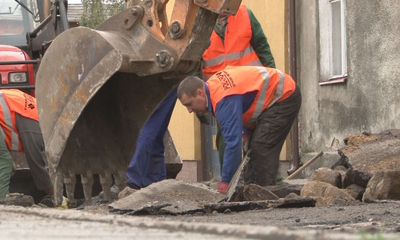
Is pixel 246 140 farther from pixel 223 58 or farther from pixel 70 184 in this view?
pixel 70 184

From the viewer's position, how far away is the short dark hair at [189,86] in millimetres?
7148

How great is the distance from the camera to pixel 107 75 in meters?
7.04

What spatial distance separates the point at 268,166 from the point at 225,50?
1.12 meters

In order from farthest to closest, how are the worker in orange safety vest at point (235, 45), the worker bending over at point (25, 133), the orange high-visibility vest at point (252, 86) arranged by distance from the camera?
the worker bending over at point (25, 133) → the worker in orange safety vest at point (235, 45) → the orange high-visibility vest at point (252, 86)

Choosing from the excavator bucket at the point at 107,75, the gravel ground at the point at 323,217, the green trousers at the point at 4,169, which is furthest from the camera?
the green trousers at the point at 4,169

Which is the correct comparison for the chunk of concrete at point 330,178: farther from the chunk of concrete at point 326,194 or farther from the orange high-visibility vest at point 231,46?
the orange high-visibility vest at point 231,46

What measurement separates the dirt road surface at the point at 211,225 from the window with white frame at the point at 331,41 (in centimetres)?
638

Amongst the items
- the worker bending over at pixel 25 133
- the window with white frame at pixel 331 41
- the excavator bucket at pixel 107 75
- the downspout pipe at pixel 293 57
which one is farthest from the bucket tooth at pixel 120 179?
the downspout pipe at pixel 293 57

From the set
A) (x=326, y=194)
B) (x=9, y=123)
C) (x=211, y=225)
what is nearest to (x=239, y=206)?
(x=326, y=194)

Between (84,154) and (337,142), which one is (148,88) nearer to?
(84,154)

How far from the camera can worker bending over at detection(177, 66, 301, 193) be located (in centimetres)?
715

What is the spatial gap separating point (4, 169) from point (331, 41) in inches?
219

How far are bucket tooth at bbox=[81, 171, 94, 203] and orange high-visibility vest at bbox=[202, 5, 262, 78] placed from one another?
130cm

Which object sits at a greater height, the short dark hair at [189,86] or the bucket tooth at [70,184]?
the short dark hair at [189,86]
